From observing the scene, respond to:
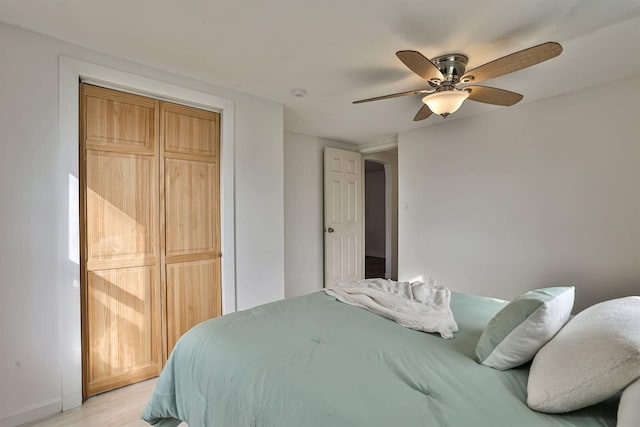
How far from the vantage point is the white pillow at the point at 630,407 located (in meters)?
0.72

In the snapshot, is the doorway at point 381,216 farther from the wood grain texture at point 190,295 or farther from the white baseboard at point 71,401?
the white baseboard at point 71,401

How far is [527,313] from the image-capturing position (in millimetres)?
1106

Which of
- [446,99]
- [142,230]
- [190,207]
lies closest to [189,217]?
[190,207]

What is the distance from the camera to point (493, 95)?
207 centimetres

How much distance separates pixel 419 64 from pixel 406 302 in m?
1.37

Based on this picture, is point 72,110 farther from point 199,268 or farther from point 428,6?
point 428,6

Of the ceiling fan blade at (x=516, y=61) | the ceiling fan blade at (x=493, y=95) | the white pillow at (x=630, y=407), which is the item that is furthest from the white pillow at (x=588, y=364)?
the ceiling fan blade at (x=493, y=95)

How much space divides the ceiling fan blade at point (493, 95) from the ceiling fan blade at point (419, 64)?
0.85 feet

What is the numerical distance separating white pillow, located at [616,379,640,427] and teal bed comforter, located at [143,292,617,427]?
0.11 meters

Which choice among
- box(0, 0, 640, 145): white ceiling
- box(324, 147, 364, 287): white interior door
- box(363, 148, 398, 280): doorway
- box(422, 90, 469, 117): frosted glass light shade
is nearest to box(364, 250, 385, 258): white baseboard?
box(363, 148, 398, 280): doorway

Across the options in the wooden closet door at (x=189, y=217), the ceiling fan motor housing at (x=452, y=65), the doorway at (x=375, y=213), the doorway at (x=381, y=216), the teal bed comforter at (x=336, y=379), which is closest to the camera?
the teal bed comforter at (x=336, y=379)

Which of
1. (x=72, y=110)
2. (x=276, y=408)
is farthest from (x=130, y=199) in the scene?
(x=276, y=408)

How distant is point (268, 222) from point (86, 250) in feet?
4.52

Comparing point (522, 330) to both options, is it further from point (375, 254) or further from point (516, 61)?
point (375, 254)
